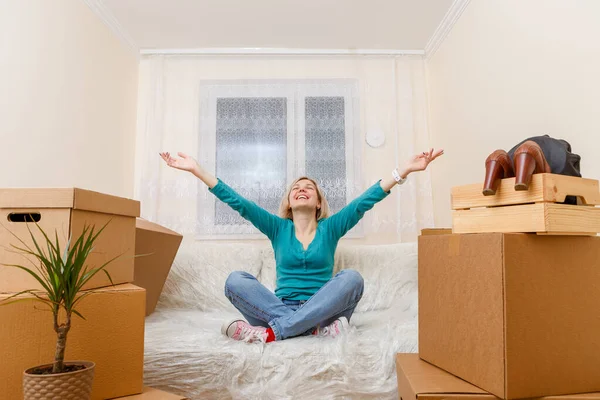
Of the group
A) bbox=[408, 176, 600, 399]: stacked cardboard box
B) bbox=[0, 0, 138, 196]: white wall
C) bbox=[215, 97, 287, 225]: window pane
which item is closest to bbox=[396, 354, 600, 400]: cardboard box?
bbox=[408, 176, 600, 399]: stacked cardboard box

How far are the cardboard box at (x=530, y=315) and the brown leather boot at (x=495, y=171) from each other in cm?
12

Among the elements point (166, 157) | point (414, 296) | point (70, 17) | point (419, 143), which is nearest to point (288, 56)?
point (419, 143)

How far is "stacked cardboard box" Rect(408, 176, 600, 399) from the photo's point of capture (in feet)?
3.12

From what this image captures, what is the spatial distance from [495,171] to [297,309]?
35.6 inches

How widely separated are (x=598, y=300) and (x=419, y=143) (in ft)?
6.96

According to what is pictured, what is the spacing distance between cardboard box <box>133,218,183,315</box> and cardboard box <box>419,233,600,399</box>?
3.85ft

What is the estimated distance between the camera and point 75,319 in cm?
103

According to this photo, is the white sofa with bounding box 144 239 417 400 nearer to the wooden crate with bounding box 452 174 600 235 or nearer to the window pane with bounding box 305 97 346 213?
the wooden crate with bounding box 452 174 600 235

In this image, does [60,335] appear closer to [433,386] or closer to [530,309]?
[433,386]

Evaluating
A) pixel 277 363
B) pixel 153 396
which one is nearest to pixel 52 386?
pixel 153 396

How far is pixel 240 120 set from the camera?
3.01 m

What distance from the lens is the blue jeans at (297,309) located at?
1.52m

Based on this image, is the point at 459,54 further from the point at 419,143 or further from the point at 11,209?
the point at 11,209

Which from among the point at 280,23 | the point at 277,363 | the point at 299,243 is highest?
the point at 280,23
